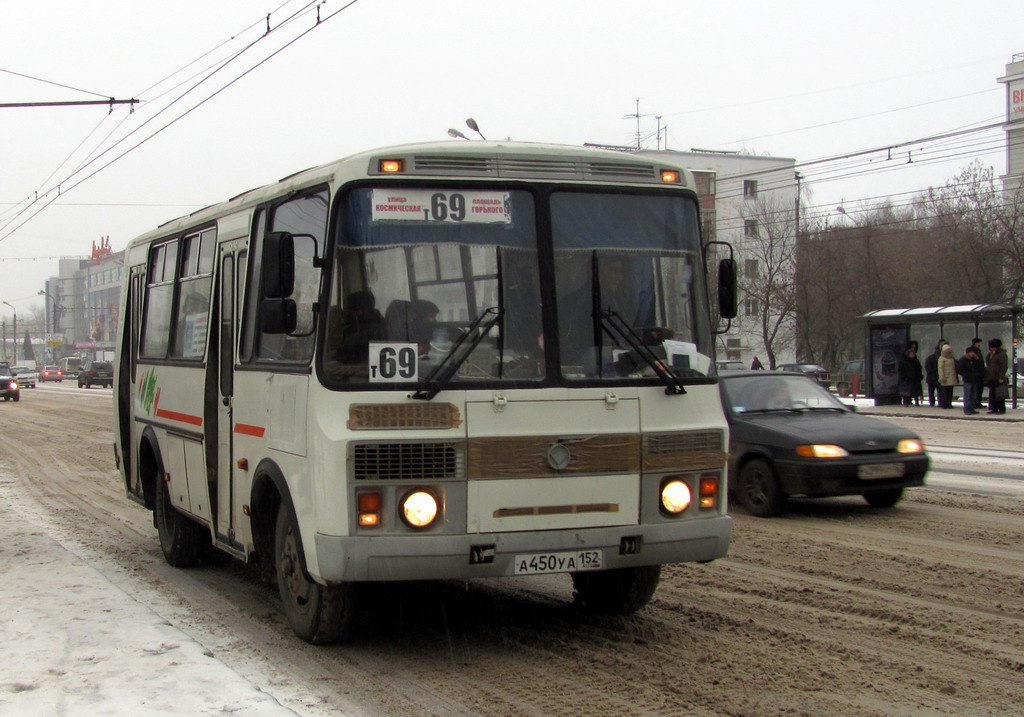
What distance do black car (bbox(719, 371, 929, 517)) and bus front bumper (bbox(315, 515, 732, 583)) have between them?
536cm

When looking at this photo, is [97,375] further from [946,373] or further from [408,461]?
[408,461]

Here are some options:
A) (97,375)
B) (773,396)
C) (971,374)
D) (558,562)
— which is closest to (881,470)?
(773,396)

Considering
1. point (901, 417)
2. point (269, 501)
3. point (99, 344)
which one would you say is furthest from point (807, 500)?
point (99, 344)

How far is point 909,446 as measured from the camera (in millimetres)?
11938

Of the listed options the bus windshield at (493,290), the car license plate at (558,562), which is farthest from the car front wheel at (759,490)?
the car license plate at (558,562)

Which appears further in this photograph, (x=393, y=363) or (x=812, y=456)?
(x=812, y=456)

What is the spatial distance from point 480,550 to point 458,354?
3.29 ft

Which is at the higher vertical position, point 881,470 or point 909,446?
point 909,446

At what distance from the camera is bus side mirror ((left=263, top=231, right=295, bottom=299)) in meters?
6.27

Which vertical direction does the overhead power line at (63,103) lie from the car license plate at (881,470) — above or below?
above

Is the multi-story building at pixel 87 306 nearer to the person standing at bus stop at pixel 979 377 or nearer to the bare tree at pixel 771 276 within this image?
the bare tree at pixel 771 276

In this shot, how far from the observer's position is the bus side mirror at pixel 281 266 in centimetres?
627

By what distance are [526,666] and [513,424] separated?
126cm

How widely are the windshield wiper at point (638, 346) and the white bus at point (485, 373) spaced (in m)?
0.01
